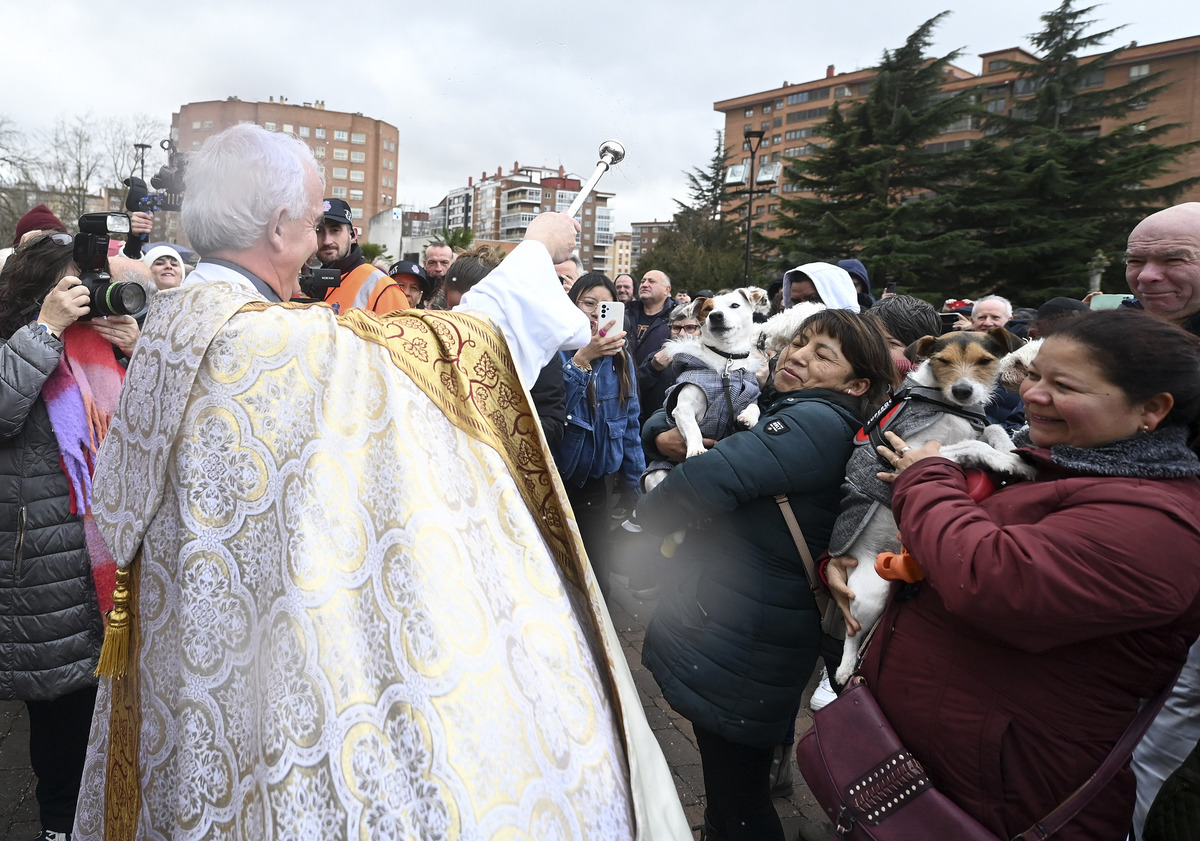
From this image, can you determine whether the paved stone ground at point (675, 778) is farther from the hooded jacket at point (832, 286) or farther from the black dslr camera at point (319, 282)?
the black dslr camera at point (319, 282)

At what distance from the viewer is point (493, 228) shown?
123875 mm

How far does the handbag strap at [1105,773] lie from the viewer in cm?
160

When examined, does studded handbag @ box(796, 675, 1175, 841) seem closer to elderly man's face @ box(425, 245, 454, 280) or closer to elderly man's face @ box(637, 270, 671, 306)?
elderly man's face @ box(637, 270, 671, 306)

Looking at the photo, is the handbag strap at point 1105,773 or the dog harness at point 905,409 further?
the dog harness at point 905,409

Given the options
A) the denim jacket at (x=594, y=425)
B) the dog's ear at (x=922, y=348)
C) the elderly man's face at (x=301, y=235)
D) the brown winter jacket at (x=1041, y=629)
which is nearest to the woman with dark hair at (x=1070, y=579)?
the brown winter jacket at (x=1041, y=629)

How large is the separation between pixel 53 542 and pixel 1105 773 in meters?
3.27

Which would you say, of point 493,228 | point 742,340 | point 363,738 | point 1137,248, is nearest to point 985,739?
point 363,738

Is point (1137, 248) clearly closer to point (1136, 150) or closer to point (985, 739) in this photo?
point (985, 739)

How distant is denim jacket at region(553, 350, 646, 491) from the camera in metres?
4.91

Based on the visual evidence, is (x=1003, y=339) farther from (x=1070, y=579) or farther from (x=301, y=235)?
(x=301, y=235)

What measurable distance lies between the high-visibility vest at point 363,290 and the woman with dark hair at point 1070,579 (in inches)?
141

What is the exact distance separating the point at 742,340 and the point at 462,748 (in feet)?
9.52

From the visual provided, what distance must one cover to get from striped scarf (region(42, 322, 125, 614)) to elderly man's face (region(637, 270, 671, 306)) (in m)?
5.62

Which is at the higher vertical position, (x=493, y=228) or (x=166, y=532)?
(x=493, y=228)
